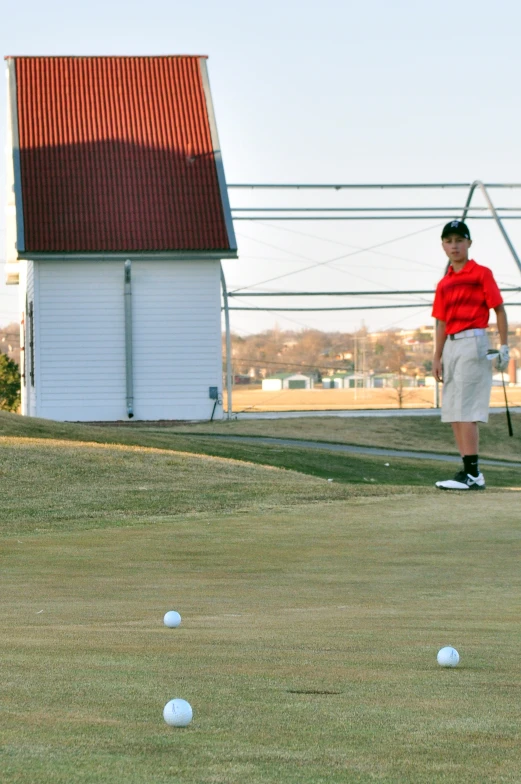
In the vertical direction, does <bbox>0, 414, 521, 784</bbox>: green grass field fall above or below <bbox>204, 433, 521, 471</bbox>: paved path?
above

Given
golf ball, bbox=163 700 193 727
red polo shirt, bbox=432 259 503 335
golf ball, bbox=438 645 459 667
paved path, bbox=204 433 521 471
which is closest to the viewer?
golf ball, bbox=163 700 193 727

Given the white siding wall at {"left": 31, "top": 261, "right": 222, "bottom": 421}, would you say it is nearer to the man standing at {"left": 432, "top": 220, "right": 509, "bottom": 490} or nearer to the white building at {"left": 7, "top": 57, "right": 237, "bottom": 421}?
the white building at {"left": 7, "top": 57, "right": 237, "bottom": 421}

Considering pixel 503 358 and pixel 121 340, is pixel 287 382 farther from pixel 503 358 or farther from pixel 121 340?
pixel 503 358

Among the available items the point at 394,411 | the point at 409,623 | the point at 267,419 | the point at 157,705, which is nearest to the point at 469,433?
the point at 409,623

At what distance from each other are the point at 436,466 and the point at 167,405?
11571 millimetres

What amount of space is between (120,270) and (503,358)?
86.4 feet

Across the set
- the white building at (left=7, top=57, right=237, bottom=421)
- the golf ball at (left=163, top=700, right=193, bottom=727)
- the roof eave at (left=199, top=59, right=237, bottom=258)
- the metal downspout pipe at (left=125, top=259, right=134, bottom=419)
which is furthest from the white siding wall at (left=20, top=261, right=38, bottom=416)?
the golf ball at (left=163, top=700, right=193, bottom=727)

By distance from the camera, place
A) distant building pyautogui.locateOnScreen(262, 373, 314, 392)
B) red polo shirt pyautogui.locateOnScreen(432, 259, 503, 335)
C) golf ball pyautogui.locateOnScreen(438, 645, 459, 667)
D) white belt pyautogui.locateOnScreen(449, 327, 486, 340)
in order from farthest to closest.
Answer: distant building pyautogui.locateOnScreen(262, 373, 314, 392) → white belt pyautogui.locateOnScreen(449, 327, 486, 340) → red polo shirt pyautogui.locateOnScreen(432, 259, 503, 335) → golf ball pyautogui.locateOnScreen(438, 645, 459, 667)

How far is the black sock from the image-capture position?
10.6 metres

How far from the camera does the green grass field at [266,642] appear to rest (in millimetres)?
3166

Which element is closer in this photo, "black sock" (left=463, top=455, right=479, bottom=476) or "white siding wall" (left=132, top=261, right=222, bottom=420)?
"black sock" (left=463, top=455, right=479, bottom=476)

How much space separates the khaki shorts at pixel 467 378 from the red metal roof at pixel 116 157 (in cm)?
2524

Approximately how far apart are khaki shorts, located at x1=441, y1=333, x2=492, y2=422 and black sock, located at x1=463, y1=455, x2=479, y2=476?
0.56 metres

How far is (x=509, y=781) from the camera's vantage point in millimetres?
2945
